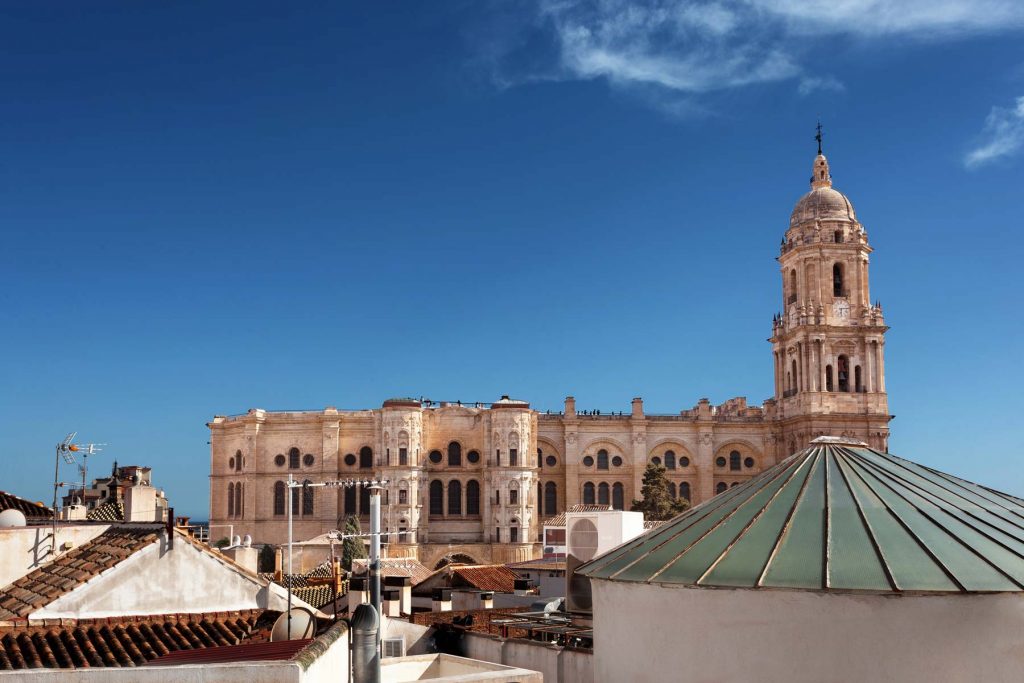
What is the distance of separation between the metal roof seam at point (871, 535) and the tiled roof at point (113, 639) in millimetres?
9630

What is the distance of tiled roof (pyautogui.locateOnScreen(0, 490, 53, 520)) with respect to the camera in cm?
2684

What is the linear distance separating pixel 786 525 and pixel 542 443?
6361 cm

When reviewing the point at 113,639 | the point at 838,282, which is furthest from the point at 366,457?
the point at 113,639

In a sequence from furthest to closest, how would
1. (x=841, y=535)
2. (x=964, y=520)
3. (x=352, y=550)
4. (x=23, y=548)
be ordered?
(x=352, y=550) < (x=23, y=548) < (x=964, y=520) < (x=841, y=535)

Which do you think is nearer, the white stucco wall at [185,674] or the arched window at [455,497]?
the white stucco wall at [185,674]

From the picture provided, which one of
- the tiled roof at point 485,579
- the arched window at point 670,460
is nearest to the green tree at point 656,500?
the arched window at point 670,460

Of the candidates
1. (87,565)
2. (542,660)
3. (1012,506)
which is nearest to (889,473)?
(1012,506)

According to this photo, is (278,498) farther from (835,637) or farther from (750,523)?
(835,637)

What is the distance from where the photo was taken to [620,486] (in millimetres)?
77938

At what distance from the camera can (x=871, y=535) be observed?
1344 cm

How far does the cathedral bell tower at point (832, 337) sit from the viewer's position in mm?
76875

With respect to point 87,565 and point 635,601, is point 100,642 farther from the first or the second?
point 635,601

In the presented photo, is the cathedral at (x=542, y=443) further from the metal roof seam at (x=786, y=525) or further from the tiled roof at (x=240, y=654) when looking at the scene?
the tiled roof at (x=240, y=654)

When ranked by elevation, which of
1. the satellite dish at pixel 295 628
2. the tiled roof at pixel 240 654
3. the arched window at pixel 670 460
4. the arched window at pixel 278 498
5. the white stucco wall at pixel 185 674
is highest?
the arched window at pixel 670 460
